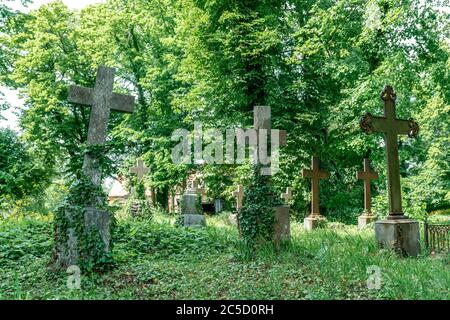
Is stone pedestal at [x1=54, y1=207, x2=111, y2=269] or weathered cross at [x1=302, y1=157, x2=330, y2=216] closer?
stone pedestal at [x1=54, y1=207, x2=111, y2=269]

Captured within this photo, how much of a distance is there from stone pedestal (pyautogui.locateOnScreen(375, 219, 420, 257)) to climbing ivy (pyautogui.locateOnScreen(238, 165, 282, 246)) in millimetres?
2143

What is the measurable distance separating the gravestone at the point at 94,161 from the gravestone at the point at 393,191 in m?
5.04

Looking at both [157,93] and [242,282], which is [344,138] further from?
[242,282]

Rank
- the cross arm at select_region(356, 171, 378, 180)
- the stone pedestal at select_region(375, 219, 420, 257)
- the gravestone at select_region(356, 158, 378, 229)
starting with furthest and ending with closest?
1. the cross arm at select_region(356, 171, 378, 180)
2. the gravestone at select_region(356, 158, 378, 229)
3. the stone pedestal at select_region(375, 219, 420, 257)

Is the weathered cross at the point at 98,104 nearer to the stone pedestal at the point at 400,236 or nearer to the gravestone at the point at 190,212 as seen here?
the stone pedestal at the point at 400,236

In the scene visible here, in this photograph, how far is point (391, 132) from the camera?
8.70 m

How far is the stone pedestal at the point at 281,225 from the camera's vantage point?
7.50 metres

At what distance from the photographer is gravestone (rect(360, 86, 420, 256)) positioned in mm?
7762

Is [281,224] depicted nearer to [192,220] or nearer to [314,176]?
[192,220]

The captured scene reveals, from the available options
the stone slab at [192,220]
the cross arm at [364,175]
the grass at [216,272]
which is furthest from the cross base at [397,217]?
the cross arm at [364,175]

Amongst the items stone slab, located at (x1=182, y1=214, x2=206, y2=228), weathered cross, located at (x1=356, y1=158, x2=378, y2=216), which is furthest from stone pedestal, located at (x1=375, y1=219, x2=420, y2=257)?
weathered cross, located at (x1=356, y1=158, x2=378, y2=216)

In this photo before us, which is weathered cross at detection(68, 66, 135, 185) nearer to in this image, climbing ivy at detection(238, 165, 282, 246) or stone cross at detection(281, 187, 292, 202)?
climbing ivy at detection(238, 165, 282, 246)

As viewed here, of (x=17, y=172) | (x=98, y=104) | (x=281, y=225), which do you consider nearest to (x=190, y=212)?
(x=281, y=225)

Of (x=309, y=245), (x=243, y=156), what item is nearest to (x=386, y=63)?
(x=243, y=156)
